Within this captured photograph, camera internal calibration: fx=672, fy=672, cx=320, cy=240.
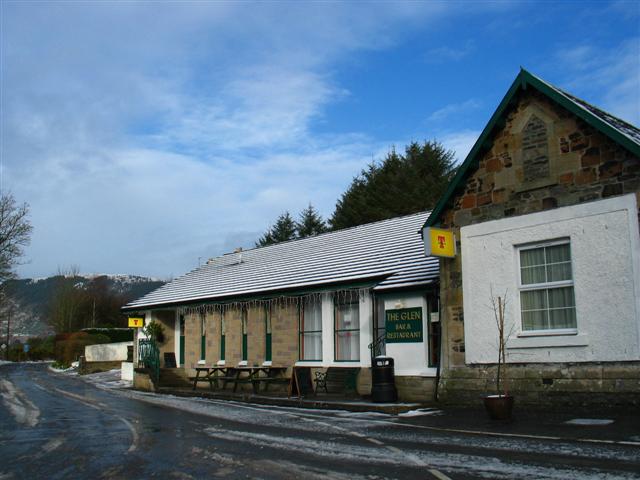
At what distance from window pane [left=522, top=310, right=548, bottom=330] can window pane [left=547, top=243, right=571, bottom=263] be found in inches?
44.3

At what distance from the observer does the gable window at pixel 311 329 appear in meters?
22.0

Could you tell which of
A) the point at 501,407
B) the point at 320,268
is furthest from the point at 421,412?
the point at 320,268

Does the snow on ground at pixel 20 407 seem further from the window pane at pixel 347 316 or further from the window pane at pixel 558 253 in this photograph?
the window pane at pixel 558 253

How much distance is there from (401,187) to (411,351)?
104 ft

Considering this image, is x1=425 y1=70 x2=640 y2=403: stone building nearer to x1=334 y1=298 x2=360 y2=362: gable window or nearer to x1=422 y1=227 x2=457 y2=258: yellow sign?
x1=422 y1=227 x2=457 y2=258: yellow sign

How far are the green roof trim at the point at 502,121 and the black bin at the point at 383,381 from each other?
3.70 metres

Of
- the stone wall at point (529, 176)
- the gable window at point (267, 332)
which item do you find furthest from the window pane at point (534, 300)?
the gable window at point (267, 332)

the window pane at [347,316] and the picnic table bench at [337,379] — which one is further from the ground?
the window pane at [347,316]

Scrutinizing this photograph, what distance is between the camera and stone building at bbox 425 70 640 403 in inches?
505

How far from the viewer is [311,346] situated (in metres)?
22.2

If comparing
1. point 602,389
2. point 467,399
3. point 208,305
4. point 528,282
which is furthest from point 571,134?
point 208,305

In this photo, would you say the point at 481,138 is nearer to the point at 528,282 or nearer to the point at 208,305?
the point at 528,282

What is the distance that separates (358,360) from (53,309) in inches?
2676

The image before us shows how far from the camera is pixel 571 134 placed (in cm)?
1398
